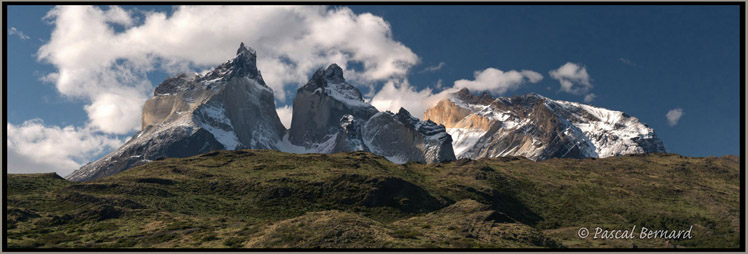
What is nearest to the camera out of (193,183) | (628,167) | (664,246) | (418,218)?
(664,246)

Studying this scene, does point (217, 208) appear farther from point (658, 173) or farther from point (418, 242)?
point (658, 173)

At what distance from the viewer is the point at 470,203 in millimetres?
130875

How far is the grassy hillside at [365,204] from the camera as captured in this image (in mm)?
91375

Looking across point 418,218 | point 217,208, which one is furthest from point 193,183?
point 418,218

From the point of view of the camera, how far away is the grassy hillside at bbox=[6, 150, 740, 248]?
91.4m

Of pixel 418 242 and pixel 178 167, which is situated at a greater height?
pixel 178 167

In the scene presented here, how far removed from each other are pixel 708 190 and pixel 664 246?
6045 centimetres

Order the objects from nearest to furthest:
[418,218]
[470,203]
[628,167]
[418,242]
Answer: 1. [418,242]
2. [418,218]
3. [470,203]
4. [628,167]

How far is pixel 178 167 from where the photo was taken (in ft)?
555

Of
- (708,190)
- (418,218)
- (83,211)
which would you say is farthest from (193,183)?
(708,190)

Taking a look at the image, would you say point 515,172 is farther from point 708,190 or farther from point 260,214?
point 260,214

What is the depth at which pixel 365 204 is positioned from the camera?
133875mm

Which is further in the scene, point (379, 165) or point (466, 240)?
point (379, 165)

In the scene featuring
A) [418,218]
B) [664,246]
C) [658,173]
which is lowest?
[664,246]
